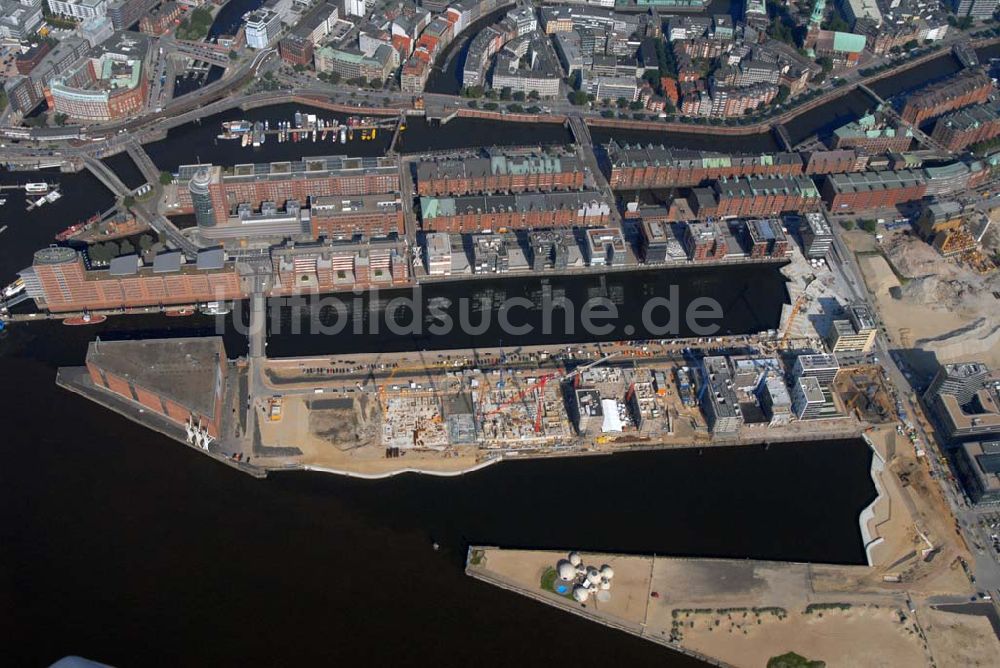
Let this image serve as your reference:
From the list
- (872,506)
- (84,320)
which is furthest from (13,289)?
(872,506)

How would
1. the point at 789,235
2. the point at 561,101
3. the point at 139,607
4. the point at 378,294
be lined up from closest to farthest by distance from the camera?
the point at 139,607
the point at 378,294
the point at 789,235
the point at 561,101

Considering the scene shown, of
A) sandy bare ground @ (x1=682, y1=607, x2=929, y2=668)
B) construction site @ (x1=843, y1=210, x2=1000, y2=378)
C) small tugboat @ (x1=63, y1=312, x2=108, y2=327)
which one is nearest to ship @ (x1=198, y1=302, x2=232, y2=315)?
small tugboat @ (x1=63, y1=312, x2=108, y2=327)

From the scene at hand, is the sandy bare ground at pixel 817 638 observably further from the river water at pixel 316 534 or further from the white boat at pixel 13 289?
the white boat at pixel 13 289

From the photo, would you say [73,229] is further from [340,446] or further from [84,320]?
[340,446]

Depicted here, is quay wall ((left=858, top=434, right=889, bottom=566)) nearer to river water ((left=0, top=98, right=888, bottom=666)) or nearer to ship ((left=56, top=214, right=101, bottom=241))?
river water ((left=0, top=98, right=888, bottom=666))

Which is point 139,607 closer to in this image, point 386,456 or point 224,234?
point 386,456

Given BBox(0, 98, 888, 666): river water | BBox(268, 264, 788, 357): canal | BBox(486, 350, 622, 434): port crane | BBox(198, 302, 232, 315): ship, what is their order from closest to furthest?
BBox(0, 98, 888, 666): river water < BBox(486, 350, 622, 434): port crane < BBox(268, 264, 788, 357): canal < BBox(198, 302, 232, 315): ship

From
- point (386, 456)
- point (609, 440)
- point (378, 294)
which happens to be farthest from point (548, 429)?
point (378, 294)
